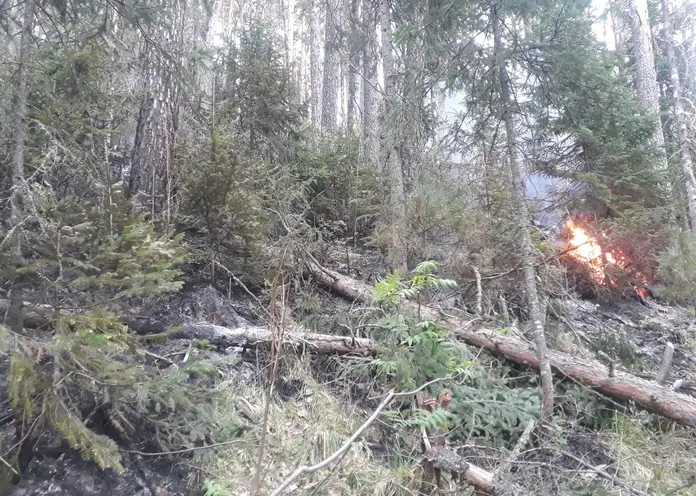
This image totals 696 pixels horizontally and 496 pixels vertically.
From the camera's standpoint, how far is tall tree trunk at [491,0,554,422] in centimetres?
416

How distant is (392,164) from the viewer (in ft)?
23.0

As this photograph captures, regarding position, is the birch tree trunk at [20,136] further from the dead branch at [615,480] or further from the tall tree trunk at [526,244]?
the dead branch at [615,480]

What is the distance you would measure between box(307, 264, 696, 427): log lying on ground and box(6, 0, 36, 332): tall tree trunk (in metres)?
3.86

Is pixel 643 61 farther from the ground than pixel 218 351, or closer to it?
farther from the ground

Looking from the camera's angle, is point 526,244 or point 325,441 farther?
point 526,244

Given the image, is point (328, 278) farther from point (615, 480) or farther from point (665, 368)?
point (665, 368)

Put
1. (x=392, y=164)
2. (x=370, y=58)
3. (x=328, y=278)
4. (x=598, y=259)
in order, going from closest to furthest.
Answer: (x=328, y=278) < (x=392, y=164) < (x=598, y=259) < (x=370, y=58)

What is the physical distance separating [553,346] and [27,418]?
17.8 ft

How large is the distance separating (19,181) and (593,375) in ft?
18.0

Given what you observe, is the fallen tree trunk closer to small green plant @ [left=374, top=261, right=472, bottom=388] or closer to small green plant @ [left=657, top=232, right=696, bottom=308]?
small green plant @ [left=374, top=261, right=472, bottom=388]

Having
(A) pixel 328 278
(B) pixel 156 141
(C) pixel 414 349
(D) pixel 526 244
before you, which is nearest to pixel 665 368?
(D) pixel 526 244

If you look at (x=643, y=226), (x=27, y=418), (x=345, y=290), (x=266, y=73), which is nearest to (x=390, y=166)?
(x=345, y=290)

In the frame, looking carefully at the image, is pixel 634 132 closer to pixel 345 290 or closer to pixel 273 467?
pixel 345 290

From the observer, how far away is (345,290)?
20.1 feet
